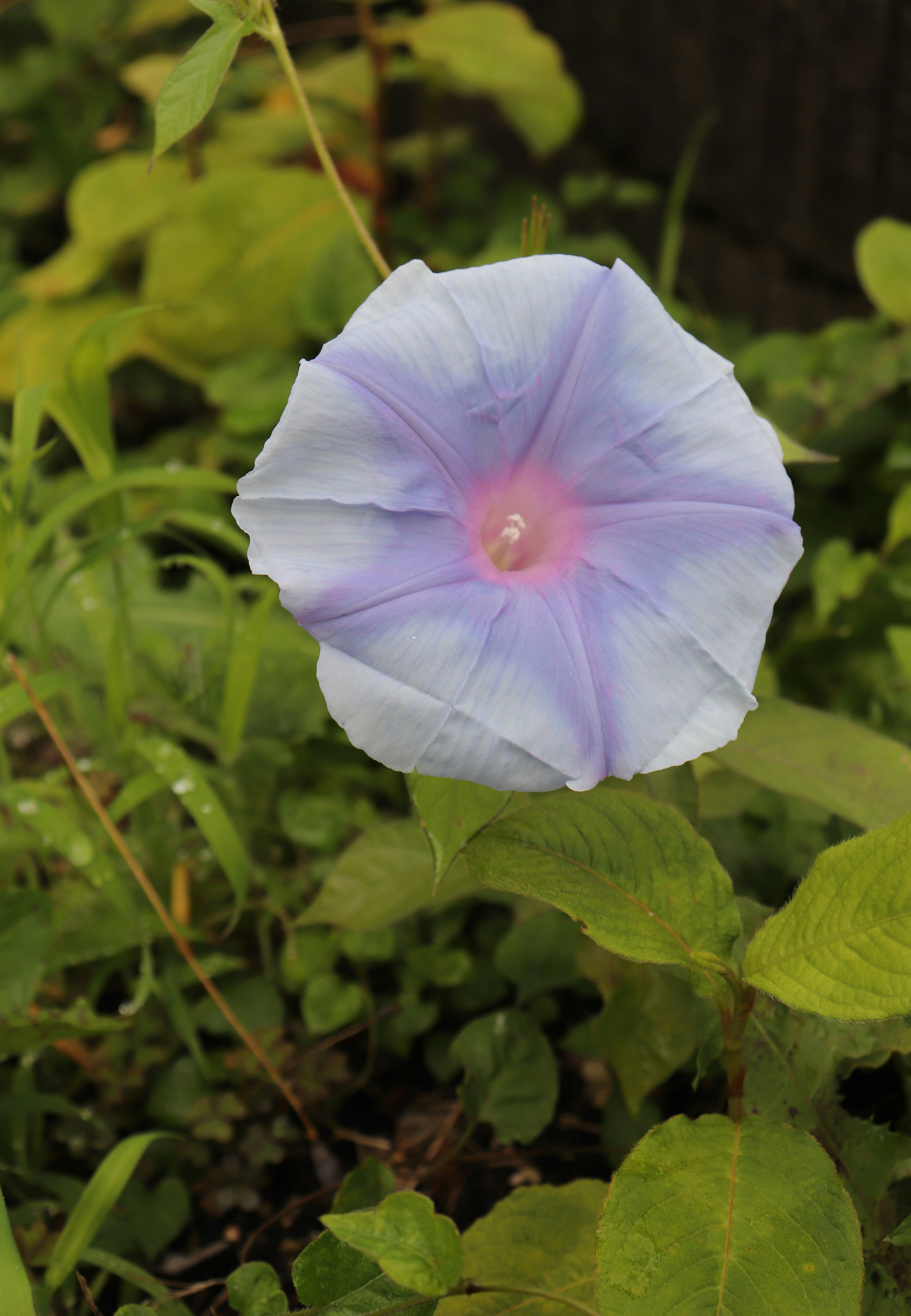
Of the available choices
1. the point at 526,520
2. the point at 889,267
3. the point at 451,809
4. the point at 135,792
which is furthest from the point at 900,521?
the point at 135,792

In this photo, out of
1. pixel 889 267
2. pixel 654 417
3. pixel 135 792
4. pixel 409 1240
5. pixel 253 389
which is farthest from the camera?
pixel 253 389

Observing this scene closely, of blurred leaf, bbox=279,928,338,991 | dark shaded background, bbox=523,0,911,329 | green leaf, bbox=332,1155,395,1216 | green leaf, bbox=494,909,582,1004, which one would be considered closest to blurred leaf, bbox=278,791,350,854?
blurred leaf, bbox=279,928,338,991

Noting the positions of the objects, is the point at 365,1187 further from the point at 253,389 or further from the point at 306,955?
the point at 253,389

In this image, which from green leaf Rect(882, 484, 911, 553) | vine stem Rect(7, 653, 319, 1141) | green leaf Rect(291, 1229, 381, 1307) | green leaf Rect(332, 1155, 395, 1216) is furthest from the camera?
green leaf Rect(882, 484, 911, 553)

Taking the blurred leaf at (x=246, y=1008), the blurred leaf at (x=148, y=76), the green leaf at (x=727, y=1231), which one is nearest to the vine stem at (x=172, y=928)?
the blurred leaf at (x=246, y=1008)

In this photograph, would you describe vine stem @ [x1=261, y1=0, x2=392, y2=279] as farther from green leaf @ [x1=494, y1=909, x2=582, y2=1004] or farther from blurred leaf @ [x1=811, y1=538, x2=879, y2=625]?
blurred leaf @ [x1=811, y1=538, x2=879, y2=625]

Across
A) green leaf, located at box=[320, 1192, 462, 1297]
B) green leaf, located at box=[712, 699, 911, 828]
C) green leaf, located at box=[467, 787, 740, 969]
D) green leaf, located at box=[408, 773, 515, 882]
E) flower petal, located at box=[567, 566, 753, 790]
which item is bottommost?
green leaf, located at box=[320, 1192, 462, 1297]
